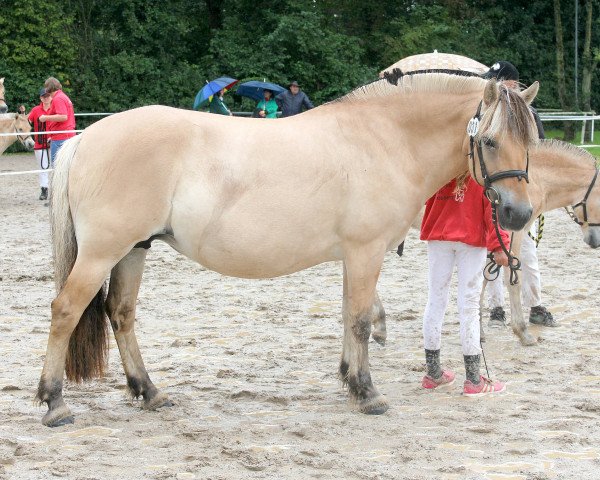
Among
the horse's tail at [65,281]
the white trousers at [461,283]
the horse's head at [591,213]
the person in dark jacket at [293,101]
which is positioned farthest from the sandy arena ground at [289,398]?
the person in dark jacket at [293,101]

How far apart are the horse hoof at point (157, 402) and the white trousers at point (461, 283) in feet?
5.25

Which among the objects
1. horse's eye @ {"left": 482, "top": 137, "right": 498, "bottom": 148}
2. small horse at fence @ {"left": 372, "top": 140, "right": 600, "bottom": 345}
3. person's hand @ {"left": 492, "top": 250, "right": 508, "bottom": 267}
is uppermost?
horse's eye @ {"left": 482, "top": 137, "right": 498, "bottom": 148}

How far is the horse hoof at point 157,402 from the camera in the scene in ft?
15.6

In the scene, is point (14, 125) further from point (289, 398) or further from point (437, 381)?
point (437, 381)

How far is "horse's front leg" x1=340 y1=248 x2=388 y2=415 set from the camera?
15.3 feet

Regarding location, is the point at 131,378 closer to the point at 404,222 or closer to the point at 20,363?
the point at 20,363

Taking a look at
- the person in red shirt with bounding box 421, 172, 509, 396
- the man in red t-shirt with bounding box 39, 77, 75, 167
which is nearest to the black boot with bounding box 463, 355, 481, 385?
the person in red shirt with bounding box 421, 172, 509, 396

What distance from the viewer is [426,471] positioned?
380cm

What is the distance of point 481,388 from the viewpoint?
4996 millimetres

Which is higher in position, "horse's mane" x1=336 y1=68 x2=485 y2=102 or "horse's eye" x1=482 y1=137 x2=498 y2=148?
"horse's mane" x1=336 y1=68 x2=485 y2=102

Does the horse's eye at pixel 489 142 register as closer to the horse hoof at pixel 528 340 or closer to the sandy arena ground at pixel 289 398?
the sandy arena ground at pixel 289 398

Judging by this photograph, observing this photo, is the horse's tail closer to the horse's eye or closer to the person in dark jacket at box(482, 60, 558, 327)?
the horse's eye

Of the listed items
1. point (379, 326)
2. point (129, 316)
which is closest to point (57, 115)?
point (379, 326)

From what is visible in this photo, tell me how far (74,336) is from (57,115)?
343 inches
